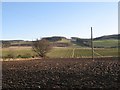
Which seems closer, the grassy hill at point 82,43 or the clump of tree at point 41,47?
the clump of tree at point 41,47

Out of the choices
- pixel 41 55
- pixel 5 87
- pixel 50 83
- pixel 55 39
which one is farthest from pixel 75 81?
pixel 55 39

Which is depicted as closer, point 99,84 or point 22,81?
point 99,84

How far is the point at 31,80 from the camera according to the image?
619 inches

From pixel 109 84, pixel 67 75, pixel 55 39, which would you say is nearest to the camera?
pixel 109 84

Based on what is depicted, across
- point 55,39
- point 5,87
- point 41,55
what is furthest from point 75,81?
point 55,39

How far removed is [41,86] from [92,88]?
250cm

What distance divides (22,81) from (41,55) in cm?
4062

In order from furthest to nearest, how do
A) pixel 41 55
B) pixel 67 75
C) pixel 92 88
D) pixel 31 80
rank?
pixel 41 55
pixel 67 75
pixel 31 80
pixel 92 88

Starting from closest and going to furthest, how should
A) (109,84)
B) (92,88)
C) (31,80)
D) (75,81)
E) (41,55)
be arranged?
(92,88), (109,84), (75,81), (31,80), (41,55)

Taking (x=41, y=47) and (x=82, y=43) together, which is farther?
(x=82, y=43)

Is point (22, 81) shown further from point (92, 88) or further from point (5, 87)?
point (92, 88)

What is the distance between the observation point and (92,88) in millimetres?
12781

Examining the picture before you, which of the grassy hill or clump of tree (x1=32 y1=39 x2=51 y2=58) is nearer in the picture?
clump of tree (x1=32 y1=39 x2=51 y2=58)

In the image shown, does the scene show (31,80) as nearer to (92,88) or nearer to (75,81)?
(75,81)
